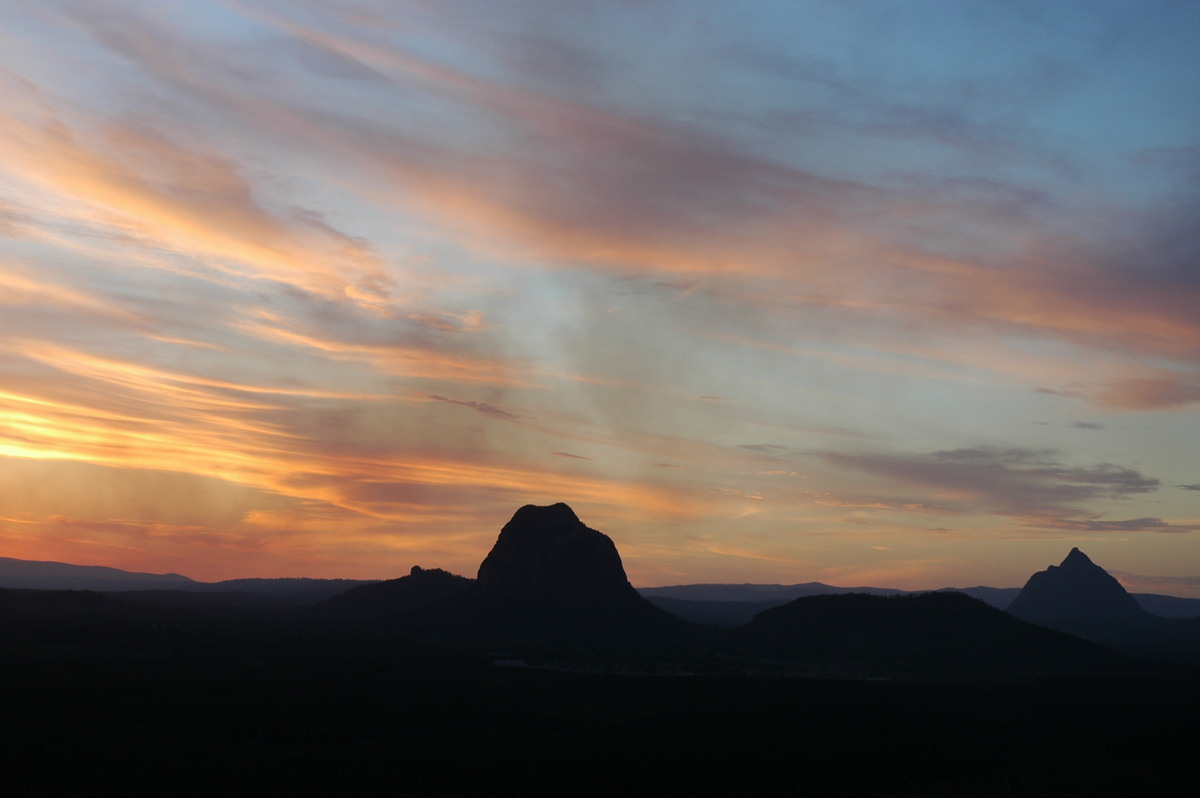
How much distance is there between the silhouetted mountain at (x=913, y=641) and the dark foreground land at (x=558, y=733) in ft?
102

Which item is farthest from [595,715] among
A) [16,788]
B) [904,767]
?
[16,788]

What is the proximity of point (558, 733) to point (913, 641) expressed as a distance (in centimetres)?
10397

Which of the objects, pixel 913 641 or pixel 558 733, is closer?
pixel 558 733

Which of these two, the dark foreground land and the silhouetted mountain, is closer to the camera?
the dark foreground land

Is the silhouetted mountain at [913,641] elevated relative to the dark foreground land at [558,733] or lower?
elevated

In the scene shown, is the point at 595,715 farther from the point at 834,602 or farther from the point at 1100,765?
the point at 834,602

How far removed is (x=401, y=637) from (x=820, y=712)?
310 ft

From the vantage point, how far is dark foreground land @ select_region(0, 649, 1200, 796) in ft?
212

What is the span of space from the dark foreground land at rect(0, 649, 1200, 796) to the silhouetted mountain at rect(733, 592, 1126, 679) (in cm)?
3113

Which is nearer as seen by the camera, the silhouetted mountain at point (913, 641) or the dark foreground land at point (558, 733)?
the dark foreground land at point (558, 733)

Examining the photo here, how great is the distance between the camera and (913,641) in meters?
167

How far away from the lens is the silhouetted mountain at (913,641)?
498ft

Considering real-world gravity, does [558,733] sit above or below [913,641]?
below

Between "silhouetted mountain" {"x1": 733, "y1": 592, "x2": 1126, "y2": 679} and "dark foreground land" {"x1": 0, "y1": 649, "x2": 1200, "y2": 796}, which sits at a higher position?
"silhouetted mountain" {"x1": 733, "y1": 592, "x2": 1126, "y2": 679}
